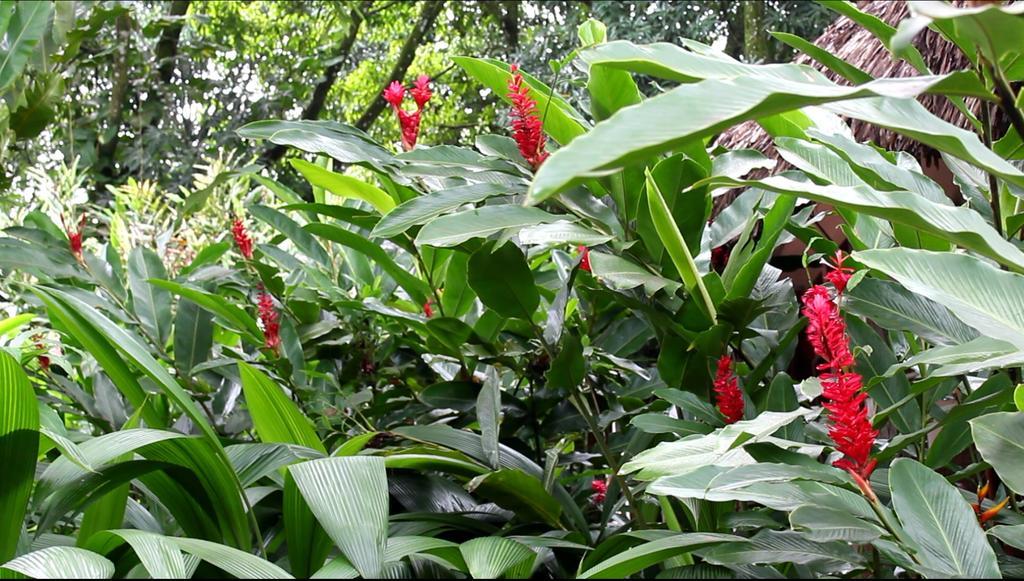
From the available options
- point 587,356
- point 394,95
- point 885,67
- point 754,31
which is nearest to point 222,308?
point 394,95

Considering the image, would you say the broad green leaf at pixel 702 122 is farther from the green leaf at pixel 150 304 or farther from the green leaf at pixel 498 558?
the green leaf at pixel 150 304

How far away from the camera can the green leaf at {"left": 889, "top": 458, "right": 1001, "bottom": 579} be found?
58cm

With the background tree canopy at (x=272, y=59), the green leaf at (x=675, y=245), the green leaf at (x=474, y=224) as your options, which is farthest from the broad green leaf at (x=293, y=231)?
the background tree canopy at (x=272, y=59)

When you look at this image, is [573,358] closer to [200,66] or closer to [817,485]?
[817,485]

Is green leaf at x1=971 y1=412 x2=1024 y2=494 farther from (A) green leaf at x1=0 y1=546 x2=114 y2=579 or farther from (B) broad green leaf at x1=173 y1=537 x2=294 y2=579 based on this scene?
(A) green leaf at x1=0 y1=546 x2=114 y2=579

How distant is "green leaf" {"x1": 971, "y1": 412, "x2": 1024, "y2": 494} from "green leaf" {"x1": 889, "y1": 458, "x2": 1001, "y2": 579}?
34 mm

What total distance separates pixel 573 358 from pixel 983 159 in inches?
19.3

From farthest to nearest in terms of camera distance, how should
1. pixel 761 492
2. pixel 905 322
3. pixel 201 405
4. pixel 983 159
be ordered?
pixel 201 405 < pixel 905 322 < pixel 761 492 < pixel 983 159

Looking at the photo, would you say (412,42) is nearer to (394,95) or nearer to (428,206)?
(394,95)

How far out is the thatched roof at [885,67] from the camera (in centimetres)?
158

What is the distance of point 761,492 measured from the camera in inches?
25.5

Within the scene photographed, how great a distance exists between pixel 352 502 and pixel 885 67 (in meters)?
1.50

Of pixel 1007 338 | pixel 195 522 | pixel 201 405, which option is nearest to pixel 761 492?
pixel 1007 338

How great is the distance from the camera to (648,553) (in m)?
0.66
